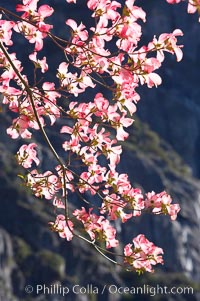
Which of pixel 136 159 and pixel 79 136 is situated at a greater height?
pixel 136 159

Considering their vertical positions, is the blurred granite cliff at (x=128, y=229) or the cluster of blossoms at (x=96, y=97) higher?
the blurred granite cliff at (x=128, y=229)

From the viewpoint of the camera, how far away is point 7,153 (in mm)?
66938

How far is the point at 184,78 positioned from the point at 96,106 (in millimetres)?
77631

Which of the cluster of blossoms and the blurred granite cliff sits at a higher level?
the blurred granite cliff

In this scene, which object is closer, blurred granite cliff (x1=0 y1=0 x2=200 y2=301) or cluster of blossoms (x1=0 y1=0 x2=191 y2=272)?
cluster of blossoms (x1=0 y1=0 x2=191 y2=272)

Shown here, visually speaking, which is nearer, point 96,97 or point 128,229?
point 96,97

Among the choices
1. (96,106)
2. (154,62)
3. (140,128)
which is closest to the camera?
(154,62)

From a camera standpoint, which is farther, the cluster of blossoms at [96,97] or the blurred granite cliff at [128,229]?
the blurred granite cliff at [128,229]

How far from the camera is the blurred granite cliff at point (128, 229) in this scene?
60562 millimetres

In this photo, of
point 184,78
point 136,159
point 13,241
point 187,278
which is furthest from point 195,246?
point 184,78

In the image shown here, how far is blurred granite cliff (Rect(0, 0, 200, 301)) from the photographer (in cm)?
6056

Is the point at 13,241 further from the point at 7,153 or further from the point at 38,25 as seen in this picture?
the point at 38,25

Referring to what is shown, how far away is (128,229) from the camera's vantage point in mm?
64500

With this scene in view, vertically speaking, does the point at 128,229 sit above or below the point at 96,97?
above
